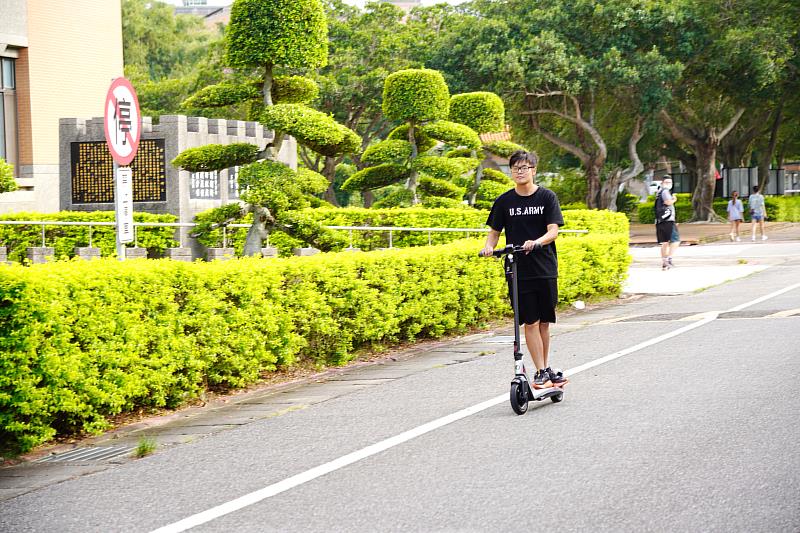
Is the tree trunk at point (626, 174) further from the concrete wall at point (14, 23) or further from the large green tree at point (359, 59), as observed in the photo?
the concrete wall at point (14, 23)

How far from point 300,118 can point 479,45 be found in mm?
29135

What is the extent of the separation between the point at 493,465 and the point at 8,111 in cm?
2797

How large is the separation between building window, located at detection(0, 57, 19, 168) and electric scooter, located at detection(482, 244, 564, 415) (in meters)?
25.6

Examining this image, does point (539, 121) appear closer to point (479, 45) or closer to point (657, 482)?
point (479, 45)

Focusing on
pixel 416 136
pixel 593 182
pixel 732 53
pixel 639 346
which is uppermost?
pixel 732 53

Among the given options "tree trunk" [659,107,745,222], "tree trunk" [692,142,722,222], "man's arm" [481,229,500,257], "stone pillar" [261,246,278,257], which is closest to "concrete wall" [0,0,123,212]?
"stone pillar" [261,246,278,257]

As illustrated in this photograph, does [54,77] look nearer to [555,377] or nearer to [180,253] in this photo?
[180,253]

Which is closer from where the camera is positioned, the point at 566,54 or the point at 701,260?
the point at 701,260

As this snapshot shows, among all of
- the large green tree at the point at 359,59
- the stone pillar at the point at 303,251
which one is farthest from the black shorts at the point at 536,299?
the large green tree at the point at 359,59

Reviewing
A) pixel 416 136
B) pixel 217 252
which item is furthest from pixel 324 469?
pixel 416 136

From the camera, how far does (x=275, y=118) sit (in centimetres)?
1510

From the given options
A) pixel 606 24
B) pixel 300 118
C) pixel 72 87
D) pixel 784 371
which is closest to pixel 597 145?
pixel 606 24

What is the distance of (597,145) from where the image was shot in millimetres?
47469

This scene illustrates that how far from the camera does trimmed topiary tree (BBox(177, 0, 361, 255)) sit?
594 inches
